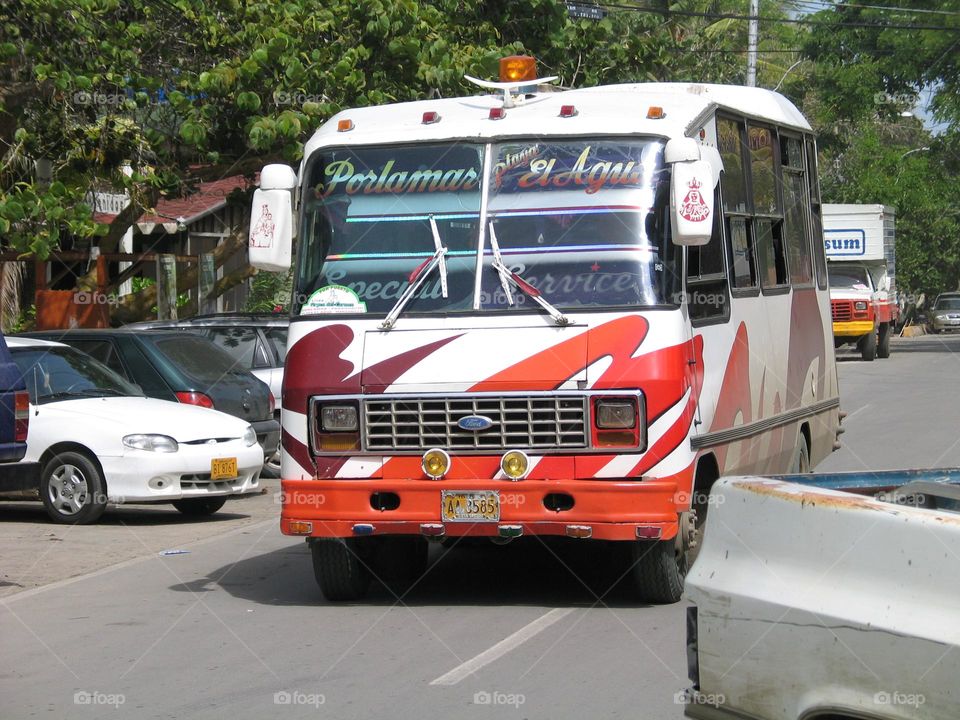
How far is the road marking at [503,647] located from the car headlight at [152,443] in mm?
4978

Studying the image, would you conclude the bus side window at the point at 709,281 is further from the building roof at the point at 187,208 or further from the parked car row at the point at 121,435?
the building roof at the point at 187,208

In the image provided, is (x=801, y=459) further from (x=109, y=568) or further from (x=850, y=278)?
(x=850, y=278)

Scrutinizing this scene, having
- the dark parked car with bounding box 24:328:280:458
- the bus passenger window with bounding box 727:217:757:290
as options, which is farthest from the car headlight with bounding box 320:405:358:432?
the dark parked car with bounding box 24:328:280:458

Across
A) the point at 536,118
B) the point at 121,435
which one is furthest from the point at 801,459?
the point at 121,435

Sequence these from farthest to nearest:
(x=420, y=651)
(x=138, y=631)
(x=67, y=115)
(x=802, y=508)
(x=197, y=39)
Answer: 1. (x=197, y=39)
2. (x=67, y=115)
3. (x=138, y=631)
4. (x=420, y=651)
5. (x=802, y=508)

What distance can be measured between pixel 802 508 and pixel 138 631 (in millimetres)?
5008

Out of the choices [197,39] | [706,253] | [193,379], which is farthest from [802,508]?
[197,39]

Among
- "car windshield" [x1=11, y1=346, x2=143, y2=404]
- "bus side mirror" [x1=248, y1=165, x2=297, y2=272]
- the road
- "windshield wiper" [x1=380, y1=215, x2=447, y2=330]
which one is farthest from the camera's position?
"car windshield" [x1=11, y1=346, x2=143, y2=404]

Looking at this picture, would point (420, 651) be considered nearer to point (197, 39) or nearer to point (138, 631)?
point (138, 631)

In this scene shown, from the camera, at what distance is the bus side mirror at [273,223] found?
876 centimetres

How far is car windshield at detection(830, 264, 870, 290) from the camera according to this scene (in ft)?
113

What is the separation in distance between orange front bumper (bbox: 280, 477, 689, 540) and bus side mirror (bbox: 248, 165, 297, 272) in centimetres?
136

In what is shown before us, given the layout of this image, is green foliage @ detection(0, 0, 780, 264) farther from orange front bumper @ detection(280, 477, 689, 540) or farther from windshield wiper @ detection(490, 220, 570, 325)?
windshield wiper @ detection(490, 220, 570, 325)

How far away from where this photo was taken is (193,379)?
14281 millimetres
